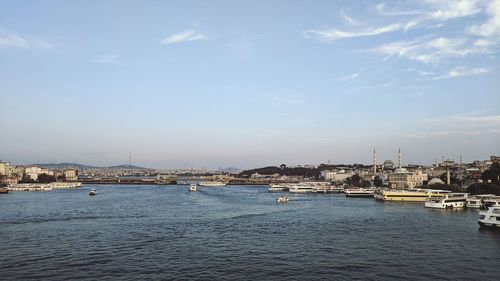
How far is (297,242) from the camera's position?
19.1 metres

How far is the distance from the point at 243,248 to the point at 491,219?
14.3 metres

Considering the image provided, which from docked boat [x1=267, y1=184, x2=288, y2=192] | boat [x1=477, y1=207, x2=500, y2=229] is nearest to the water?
boat [x1=477, y1=207, x2=500, y2=229]

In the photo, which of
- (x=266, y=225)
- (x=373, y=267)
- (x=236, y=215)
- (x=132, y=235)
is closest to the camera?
(x=373, y=267)

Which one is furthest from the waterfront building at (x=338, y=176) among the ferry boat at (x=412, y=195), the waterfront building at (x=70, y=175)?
the waterfront building at (x=70, y=175)

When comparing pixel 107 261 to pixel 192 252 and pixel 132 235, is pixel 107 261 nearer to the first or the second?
pixel 192 252

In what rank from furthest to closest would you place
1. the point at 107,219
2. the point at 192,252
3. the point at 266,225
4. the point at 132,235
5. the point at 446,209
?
the point at 446,209
the point at 107,219
the point at 266,225
the point at 132,235
the point at 192,252

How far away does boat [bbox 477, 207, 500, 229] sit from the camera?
22891 mm

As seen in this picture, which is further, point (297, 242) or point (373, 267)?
point (297, 242)

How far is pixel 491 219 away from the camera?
23.1m

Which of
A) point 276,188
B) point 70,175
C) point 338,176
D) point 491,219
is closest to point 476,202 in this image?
point 491,219

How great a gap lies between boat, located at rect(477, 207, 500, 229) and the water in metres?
0.61

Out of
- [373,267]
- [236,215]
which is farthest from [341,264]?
[236,215]

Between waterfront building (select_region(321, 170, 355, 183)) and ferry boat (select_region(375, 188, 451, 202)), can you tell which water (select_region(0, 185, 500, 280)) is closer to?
ferry boat (select_region(375, 188, 451, 202))

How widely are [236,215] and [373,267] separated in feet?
54.7
